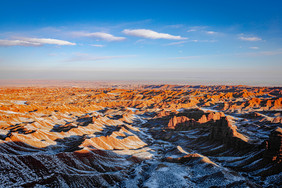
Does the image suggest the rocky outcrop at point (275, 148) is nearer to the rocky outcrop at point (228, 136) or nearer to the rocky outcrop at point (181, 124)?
the rocky outcrop at point (228, 136)

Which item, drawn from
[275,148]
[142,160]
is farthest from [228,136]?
[142,160]

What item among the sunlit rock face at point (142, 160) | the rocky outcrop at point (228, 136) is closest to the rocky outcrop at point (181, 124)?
the sunlit rock face at point (142, 160)

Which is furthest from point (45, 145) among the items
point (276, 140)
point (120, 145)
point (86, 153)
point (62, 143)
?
point (276, 140)

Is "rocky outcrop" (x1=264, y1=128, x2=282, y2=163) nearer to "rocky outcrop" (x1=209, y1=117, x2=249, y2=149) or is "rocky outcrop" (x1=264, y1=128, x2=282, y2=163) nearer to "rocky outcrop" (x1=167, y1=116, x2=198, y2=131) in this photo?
"rocky outcrop" (x1=209, y1=117, x2=249, y2=149)

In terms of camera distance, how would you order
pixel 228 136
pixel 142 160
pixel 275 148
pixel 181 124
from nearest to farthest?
pixel 275 148 → pixel 142 160 → pixel 228 136 → pixel 181 124

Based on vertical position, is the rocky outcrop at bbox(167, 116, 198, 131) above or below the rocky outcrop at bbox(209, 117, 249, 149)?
below

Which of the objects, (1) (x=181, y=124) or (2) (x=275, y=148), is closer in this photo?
(2) (x=275, y=148)

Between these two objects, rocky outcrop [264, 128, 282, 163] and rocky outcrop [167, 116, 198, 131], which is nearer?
rocky outcrop [264, 128, 282, 163]

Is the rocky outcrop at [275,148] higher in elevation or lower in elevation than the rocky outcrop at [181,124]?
higher

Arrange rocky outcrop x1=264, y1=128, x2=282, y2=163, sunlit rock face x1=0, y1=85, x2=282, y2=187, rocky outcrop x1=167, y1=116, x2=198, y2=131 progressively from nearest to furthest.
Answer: sunlit rock face x1=0, y1=85, x2=282, y2=187, rocky outcrop x1=264, y1=128, x2=282, y2=163, rocky outcrop x1=167, y1=116, x2=198, y2=131

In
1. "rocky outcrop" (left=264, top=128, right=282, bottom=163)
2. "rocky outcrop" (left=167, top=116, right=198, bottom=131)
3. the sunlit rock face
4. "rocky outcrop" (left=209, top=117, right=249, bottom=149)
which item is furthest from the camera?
"rocky outcrop" (left=167, top=116, right=198, bottom=131)

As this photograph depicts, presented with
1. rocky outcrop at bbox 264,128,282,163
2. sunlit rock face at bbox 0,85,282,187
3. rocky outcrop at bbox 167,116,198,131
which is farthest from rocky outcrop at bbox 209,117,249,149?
rocky outcrop at bbox 167,116,198,131

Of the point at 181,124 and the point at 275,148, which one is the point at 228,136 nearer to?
the point at 275,148
